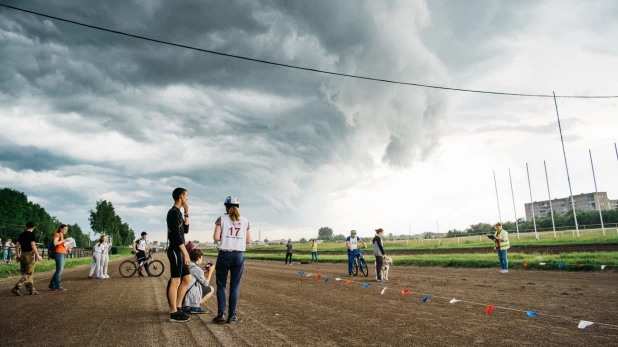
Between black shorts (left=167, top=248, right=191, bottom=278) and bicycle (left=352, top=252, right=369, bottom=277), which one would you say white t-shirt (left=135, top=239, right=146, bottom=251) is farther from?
black shorts (left=167, top=248, right=191, bottom=278)

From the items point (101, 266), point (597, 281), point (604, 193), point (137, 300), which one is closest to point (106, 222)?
point (101, 266)

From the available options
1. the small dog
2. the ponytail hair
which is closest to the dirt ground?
the ponytail hair

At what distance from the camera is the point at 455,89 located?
1756 centimetres

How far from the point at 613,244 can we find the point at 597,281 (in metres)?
24.7

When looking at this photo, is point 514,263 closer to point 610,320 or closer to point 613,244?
point 610,320

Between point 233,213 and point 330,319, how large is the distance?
2.85 meters

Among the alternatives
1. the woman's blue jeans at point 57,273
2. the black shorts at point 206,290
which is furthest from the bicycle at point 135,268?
the black shorts at point 206,290

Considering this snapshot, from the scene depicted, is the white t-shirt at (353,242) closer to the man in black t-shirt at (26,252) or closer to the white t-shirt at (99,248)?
the white t-shirt at (99,248)

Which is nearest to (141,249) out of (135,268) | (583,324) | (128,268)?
(135,268)

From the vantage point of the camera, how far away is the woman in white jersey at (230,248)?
6.46 metres

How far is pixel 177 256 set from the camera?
6.56 meters

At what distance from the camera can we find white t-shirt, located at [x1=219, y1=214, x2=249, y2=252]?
21.2 feet

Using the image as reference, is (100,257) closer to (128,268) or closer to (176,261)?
(128,268)

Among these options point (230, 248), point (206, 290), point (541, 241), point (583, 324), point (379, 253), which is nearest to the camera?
point (583, 324)
